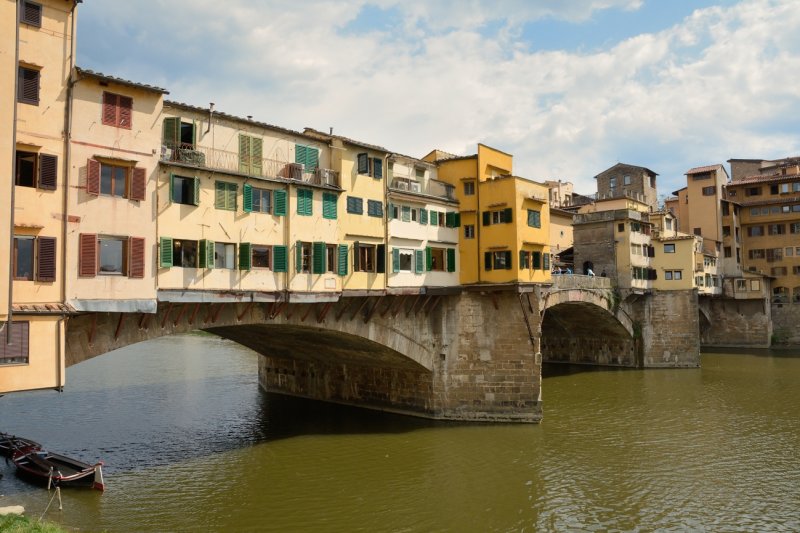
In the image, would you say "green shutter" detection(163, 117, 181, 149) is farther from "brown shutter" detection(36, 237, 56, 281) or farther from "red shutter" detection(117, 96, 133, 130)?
"brown shutter" detection(36, 237, 56, 281)

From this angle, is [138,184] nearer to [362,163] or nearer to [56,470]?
[56,470]

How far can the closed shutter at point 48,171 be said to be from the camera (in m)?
19.1

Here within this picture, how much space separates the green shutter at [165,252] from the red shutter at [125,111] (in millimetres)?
4313

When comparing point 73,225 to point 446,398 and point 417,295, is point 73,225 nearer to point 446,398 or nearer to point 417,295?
Answer: point 417,295

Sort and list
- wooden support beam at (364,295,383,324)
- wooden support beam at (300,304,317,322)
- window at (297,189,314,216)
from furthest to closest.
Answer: wooden support beam at (364,295,383,324) < wooden support beam at (300,304,317,322) < window at (297,189,314,216)

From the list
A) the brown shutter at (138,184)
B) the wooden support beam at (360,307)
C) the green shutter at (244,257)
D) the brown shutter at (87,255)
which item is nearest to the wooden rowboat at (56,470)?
the brown shutter at (87,255)

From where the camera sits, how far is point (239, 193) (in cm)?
2519

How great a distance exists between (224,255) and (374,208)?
926cm

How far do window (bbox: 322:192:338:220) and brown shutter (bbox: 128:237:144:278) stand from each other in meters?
9.20

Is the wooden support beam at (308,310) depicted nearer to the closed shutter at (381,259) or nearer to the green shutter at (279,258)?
the green shutter at (279,258)

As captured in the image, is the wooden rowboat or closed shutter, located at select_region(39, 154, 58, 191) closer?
closed shutter, located at select_region(39, 154, 58, 191)

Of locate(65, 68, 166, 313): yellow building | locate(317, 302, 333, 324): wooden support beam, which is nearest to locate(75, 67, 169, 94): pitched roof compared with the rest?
locate(65, 68, 166, 313): yellow building

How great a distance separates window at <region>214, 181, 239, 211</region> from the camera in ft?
80.1

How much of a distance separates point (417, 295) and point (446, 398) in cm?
626
